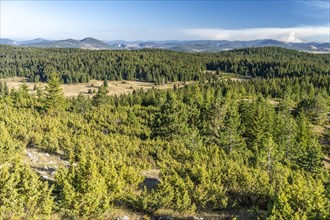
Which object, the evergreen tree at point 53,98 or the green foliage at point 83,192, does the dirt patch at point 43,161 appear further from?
the evergreen tree at point 53,98

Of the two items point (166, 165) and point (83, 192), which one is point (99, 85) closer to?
point (166, 165)

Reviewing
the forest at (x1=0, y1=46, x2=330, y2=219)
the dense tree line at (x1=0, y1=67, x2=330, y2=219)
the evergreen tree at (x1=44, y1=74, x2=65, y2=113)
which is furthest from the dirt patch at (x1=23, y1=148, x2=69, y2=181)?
the evergreen tree at (x1=44, y1=74, x2=65, y2=113)

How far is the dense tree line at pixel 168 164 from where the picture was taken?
15.4 meters

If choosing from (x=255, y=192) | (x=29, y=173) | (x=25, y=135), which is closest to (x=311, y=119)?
(x=255, y=192)

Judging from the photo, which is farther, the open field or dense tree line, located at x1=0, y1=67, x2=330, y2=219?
the open field

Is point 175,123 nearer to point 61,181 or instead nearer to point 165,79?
point 61,181

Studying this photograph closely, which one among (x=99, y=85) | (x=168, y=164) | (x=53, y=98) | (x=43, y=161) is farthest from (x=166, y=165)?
(x=99, y=85)

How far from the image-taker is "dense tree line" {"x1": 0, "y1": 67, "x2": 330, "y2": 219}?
15.4 metres

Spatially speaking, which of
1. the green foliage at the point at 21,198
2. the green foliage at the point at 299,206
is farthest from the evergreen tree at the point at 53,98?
the green foliage at the point at 299,206

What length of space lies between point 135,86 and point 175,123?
134 metres

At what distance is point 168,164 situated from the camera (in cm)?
3378

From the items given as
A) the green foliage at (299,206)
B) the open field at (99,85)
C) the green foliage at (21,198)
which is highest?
the green foliage at (21,198)

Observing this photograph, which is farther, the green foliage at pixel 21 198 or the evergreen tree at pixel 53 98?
the evergreen tree at pixel 53 98

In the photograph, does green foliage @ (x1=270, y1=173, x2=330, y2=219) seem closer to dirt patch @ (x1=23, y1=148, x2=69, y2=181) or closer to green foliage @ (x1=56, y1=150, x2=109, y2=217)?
green foliage @ (x1=56, y1=150, x2=109, y2=217)
